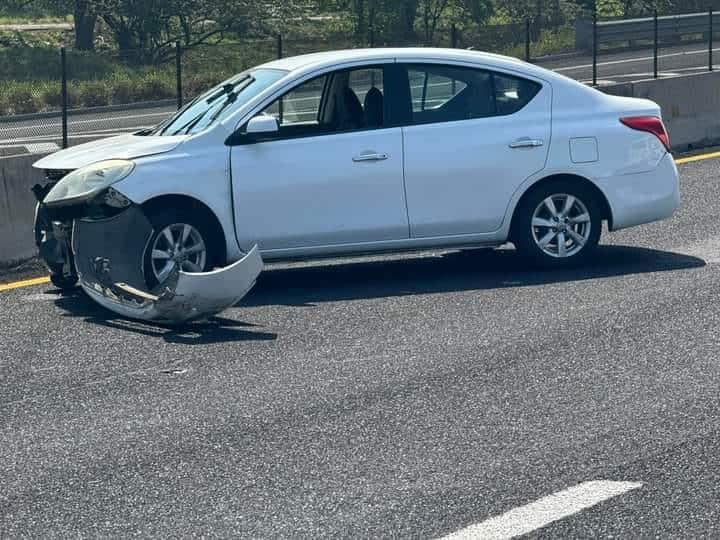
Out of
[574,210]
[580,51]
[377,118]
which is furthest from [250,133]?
[580,51]

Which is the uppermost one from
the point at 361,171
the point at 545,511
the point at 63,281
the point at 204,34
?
the point at 204,34

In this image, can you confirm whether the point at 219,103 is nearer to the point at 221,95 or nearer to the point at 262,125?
the point at 221,95

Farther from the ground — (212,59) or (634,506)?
(212,59)

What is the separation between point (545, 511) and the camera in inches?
225

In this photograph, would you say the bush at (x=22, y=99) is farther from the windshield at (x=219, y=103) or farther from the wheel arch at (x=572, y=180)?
the wheel arch at (x=572, y=180)

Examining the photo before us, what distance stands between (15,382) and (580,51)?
3488cm

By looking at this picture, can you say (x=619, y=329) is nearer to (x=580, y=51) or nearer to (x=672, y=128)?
(x=672, y=128)

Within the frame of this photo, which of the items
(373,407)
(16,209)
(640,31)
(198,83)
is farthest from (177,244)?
(640,31)

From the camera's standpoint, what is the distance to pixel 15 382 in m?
8.06

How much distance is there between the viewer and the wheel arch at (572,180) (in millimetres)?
Result: 10961

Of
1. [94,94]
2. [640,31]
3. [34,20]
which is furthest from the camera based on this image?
[34,20]

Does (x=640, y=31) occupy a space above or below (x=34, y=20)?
below

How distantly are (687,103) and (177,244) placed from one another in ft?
33.2

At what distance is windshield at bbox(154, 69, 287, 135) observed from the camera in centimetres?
1055
